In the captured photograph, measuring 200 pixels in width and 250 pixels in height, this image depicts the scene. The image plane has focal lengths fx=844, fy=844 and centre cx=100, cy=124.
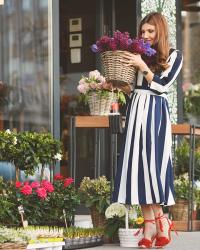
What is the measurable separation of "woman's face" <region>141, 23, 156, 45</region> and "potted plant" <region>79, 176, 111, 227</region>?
4.87 ft

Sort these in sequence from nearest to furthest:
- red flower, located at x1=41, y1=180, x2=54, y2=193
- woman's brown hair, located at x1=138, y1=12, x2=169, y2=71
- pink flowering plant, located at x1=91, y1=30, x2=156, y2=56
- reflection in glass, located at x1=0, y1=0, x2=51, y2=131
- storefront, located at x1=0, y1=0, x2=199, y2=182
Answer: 1. pink flowering plant, located at x1=91, y1=30, x2=156, y2=56
2. woman's brown hair, located at x1=138, y1=12, x2=169, y2=71
3. red flower, located at x1=41, y1=180, x2=54, y2=193
4. storefront, located at x1=0, y1=0, x2=199, y2=182
5. reflection in glass, located at x1=0, y1=0, x2=51, y2=131

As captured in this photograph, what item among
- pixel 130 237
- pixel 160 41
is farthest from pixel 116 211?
pixel 160 41

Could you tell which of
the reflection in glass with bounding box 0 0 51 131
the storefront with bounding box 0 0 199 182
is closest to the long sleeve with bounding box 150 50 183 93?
the storefront with bounding box 0 0 199 182

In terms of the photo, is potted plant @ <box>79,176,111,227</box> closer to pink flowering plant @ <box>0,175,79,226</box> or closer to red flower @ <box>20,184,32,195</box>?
pink flowering plant @ <box>0,175,79,226</box>

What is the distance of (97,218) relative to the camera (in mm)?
6977

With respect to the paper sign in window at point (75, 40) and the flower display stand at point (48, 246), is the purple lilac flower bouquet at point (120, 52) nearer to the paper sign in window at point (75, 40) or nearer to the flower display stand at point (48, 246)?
the flower display stand at point (48, 246)

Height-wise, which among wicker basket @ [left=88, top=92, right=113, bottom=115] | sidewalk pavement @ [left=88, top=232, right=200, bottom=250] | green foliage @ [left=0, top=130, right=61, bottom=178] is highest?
wicker basket @ [left=88, top=92, right=113, bottom=115]

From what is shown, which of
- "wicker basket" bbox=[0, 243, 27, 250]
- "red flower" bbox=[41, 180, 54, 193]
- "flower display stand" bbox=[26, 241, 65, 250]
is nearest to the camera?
"wicker basket" bbox=[0, 243, 27, 250]

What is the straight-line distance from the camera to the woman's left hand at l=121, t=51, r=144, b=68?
6.05 m

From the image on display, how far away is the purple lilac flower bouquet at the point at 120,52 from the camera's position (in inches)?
238

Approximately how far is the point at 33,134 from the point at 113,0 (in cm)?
281

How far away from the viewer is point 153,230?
20.2 ft

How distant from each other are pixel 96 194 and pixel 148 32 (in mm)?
1588

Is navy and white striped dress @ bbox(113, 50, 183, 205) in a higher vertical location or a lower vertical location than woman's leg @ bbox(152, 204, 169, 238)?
higher
